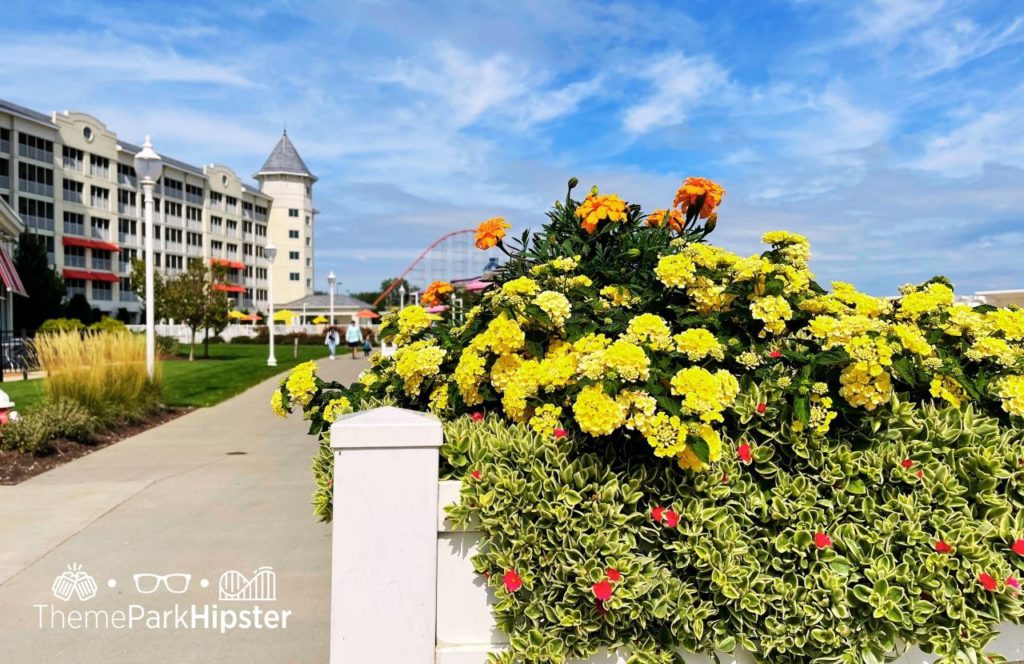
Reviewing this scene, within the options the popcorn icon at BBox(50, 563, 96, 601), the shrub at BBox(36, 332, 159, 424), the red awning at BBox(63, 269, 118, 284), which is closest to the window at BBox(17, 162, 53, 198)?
the red awning at BBox(63, 269, 118, 284)

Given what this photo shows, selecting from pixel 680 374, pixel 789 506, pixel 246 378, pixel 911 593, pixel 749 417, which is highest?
pixel 680 374

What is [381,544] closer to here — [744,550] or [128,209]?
[744,550]

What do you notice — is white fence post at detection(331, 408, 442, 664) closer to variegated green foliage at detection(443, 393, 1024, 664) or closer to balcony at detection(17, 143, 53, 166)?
variegated green foliage at detection(443, 393, 1024, 664)

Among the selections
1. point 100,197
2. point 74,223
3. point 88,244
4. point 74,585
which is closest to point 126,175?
point 100,197

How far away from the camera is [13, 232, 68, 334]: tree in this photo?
129 feet

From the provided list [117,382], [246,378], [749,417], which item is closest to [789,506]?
[749,417]

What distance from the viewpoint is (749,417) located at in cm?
304

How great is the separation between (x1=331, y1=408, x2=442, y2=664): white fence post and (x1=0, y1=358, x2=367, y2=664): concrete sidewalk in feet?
3.32

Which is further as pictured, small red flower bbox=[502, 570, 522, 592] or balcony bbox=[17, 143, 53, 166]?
balcony bbox=[17, 143, 53, 166]

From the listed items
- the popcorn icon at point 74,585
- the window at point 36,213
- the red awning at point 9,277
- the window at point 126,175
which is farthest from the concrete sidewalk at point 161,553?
the window at point 126,175

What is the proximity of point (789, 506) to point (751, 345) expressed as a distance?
699mm

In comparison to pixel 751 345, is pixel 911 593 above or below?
below

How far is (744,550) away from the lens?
114 inches

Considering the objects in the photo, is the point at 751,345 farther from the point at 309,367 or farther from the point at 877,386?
the point at 309,367
